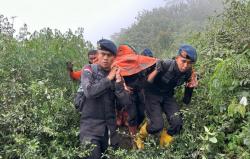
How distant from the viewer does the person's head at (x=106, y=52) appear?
4680 mm

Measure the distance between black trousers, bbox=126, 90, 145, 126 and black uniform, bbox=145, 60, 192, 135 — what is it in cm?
8

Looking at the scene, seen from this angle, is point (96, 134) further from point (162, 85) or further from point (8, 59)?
point (8, 59)

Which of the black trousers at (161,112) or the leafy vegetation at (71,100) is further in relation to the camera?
the black trousers at (161,112)

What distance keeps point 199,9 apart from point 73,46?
110 feet

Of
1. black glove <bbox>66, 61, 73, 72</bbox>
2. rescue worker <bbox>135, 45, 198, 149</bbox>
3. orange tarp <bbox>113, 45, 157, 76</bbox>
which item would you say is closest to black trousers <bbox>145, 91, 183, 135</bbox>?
rescue worker <bbox>135, 45, 198, 149</bbox>

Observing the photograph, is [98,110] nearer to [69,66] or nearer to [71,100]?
[71,100]

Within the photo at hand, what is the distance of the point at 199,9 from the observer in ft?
127

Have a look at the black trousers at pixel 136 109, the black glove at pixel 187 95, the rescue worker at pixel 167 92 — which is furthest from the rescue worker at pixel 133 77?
the black glove at pixel 187 95

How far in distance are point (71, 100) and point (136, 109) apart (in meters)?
0.88

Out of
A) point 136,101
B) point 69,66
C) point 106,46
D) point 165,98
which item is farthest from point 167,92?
point 69,66

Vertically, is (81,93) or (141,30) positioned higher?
(81,93)

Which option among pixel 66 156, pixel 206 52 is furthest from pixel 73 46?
pixel 66 156

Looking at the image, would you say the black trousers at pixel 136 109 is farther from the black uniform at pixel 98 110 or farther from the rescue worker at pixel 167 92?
the black uniform at pixel 98 110

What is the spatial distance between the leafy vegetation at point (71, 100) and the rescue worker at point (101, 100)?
0.20m
